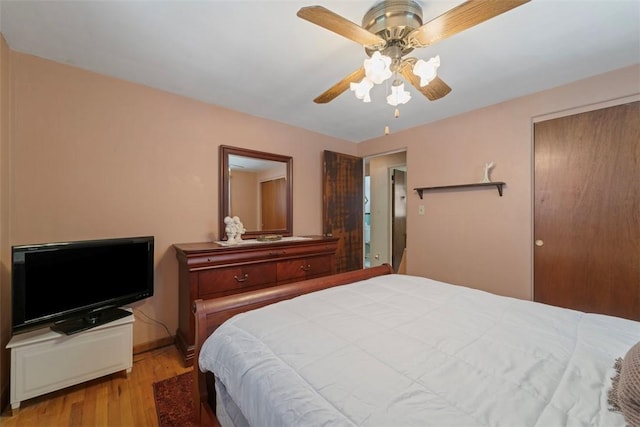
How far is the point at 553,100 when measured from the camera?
2.25 meters

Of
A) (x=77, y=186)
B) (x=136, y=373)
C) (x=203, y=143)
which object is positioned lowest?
(x=136, y=373)

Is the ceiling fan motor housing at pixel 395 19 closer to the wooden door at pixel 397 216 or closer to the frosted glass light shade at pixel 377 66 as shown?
the frosted glass light shade at pixel 377 66

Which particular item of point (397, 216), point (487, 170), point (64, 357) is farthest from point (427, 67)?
point (397, 216)

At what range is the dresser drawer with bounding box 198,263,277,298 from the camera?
2086 millimetres

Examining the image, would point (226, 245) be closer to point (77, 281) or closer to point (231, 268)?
point (231, 268)

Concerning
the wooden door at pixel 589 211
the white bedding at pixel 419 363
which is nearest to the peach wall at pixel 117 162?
the white bedding at pixel 419 363

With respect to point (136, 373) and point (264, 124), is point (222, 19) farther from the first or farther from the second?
point (136, 373)

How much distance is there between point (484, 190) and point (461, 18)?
6.55ft

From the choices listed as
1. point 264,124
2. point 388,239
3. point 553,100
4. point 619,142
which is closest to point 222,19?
point 264,124

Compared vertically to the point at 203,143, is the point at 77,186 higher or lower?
lower

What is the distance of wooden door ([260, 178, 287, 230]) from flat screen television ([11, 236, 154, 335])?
1.20 metres

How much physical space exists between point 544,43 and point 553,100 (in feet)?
2.79

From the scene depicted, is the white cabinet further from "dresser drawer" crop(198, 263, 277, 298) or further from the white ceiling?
the white ceiling

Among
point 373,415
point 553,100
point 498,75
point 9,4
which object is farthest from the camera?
point 553,100
